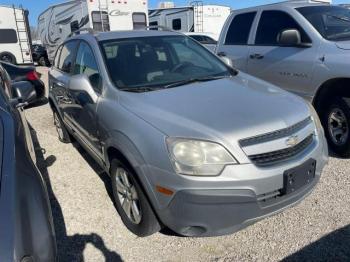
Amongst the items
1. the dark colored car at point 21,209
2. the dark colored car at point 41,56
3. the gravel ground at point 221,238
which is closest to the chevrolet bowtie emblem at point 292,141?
the gravel ground at point 221,238

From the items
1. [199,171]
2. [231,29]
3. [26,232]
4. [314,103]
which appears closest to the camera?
[26,232]

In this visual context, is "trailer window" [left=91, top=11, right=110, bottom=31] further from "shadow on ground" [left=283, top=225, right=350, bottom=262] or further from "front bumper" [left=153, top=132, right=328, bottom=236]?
A: "shadow on ground" [left=283, top=225, right=350, bottom=262]

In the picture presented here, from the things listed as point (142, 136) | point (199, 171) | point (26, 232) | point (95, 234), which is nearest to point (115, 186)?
point (95, 234)

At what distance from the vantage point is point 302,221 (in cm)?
307

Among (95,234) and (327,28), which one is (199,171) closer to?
(95,234)

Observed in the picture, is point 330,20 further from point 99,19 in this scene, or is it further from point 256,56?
point 99,19

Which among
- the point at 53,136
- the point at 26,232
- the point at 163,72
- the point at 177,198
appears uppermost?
the point at 163,72

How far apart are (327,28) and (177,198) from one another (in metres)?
3.52

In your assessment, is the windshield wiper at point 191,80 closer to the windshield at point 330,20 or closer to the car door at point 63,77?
the car door at point 63,77

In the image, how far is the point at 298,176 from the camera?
2.56 m

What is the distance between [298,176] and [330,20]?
10.3ft

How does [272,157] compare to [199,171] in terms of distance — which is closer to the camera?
[199,171]

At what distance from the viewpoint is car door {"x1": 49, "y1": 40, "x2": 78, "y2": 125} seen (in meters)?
4.40

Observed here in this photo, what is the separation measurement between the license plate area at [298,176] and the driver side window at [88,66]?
6.12 feet
